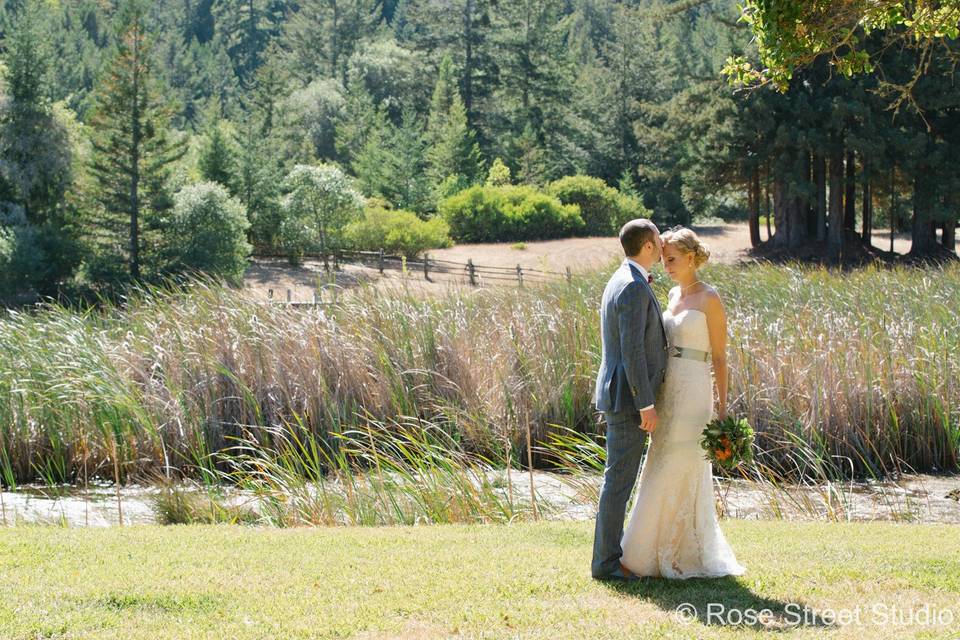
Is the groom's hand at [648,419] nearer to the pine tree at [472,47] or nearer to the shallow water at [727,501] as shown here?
the shallow water at [727,501]

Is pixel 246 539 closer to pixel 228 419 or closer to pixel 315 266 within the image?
pixel 228 419

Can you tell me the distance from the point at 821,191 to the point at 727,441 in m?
Result: 29.3

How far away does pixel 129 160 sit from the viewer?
107 ft

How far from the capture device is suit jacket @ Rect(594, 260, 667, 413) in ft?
15.3

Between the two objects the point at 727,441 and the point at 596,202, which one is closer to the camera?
the point at 727,441

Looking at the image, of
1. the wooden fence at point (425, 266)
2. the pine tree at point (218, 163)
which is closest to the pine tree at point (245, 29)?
the pine tree at point (218, 163)

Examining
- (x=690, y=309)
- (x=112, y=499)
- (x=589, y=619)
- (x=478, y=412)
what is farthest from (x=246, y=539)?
(x=478, y=412)

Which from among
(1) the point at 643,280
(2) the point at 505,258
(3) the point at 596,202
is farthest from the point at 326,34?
(1) the point at 643,280

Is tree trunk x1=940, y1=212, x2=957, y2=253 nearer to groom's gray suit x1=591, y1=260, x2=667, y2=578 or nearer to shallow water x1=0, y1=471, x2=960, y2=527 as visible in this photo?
shallow water x1=0, y1=471, x2=960, y2=527

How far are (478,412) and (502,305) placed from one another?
2054 millimetres

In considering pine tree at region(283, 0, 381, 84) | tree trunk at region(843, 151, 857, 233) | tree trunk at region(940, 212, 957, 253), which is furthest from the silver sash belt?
pine tree at region(283, 0, 381, 84)

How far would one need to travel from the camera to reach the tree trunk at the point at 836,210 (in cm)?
3222

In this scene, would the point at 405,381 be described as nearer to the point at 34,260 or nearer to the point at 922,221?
the point at 34,260

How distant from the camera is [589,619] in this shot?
14.4 feet
